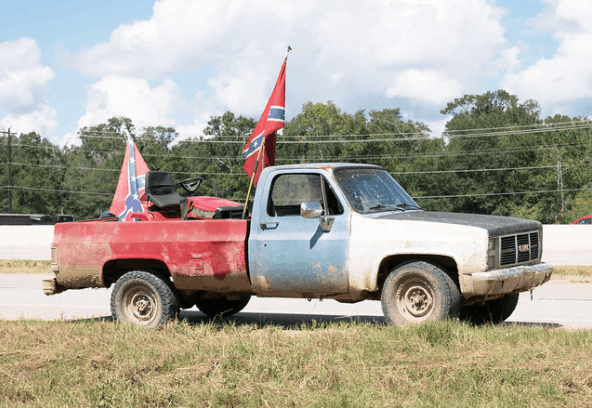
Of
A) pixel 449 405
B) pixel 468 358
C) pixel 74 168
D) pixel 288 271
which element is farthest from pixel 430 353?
pixel 74 168

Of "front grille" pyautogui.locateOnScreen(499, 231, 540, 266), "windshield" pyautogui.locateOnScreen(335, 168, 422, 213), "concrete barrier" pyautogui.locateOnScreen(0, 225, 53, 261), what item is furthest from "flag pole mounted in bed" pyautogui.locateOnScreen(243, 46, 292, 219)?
"concrete barrier" pyautogui.locateOnScreen(0, 225, 53, 261)

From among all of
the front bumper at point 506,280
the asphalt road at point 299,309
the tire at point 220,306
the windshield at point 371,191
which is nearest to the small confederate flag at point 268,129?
the windshield at point 371,191

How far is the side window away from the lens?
8680 millimetres

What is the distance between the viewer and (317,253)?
27.6 feet

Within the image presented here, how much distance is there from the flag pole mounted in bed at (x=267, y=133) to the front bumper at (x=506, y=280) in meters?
3.45

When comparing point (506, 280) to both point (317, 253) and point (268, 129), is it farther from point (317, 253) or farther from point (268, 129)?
point (268, 129)

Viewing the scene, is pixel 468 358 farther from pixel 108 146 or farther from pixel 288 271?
pixel 108 146

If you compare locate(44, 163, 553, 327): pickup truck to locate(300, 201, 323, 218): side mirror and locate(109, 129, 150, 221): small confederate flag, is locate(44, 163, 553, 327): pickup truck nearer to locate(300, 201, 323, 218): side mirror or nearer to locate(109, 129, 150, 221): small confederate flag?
locate(300, 201, 323, 218): side mirror

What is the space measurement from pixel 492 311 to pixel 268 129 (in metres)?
3.70

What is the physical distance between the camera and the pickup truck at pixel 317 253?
7941 mm

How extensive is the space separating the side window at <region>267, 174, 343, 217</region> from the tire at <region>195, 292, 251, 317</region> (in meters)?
2.07

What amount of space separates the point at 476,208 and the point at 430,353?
76.9m

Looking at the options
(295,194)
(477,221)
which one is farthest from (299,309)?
(477,221)

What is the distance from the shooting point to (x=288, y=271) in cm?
855
